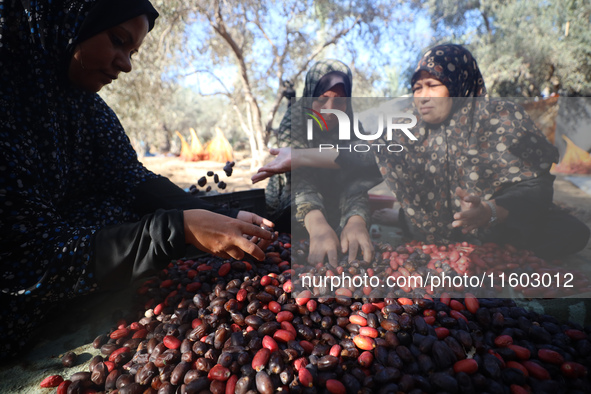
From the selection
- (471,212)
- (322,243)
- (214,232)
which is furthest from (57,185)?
(471,212)

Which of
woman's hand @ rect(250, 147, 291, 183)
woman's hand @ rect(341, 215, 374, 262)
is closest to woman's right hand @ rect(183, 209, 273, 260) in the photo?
woman's hand @ rect(341, 215, 374, 262)

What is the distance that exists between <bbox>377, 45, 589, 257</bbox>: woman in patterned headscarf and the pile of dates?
45cm

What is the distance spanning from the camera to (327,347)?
1306 millimetres

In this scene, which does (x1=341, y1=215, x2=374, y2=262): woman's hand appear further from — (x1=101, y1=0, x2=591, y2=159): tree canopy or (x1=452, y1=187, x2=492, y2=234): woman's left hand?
(x1=101, y1=0, x2=591, y2=159): tree canopy

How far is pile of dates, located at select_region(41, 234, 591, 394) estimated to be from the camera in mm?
1122

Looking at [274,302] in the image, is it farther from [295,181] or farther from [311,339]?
[295,181]

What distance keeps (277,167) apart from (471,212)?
1155mm

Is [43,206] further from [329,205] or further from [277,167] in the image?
[329,205]

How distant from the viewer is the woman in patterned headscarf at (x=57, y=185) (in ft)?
3.92

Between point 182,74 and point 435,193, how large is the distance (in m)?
8.69

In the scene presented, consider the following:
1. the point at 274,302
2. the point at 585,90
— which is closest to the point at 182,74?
the point at 274,302

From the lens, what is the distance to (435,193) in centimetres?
191

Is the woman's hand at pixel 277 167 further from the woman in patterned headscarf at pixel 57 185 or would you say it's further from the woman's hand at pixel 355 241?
the woman's hand at pixel 355 241

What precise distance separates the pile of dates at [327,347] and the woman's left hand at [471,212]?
387mm
